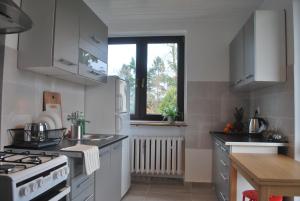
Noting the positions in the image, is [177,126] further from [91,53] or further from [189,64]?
[91,53]

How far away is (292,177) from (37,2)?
2260mm

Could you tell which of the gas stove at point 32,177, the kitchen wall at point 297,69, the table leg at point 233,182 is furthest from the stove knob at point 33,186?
the kitchen wall at point 297,69

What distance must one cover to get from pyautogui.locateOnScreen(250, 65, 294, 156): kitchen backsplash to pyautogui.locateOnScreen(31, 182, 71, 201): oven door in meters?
1.96

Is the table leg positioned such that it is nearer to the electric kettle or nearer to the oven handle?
the electric kettle

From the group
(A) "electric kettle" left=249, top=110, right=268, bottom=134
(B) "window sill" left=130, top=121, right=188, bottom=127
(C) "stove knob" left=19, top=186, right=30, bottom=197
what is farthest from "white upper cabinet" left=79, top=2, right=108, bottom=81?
(A) "electric kettle" left=249, top=110, right=268, bottom=134

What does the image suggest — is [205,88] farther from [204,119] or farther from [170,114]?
[170,114]

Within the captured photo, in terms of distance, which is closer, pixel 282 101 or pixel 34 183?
pixel 34 183

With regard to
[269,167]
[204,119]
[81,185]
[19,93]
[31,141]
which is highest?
[19,93]

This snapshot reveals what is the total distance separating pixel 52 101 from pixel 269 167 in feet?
6.75

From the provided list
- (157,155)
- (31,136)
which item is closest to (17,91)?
(31,136)

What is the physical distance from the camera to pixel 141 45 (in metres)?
4.26

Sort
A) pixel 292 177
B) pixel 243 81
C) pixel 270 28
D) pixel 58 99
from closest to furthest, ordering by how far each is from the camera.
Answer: pixel 292 177 < pixel 270 28 < pixel 58 99 < pixel 243 81

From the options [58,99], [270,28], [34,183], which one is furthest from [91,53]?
[270,28]

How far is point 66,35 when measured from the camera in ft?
7.03
